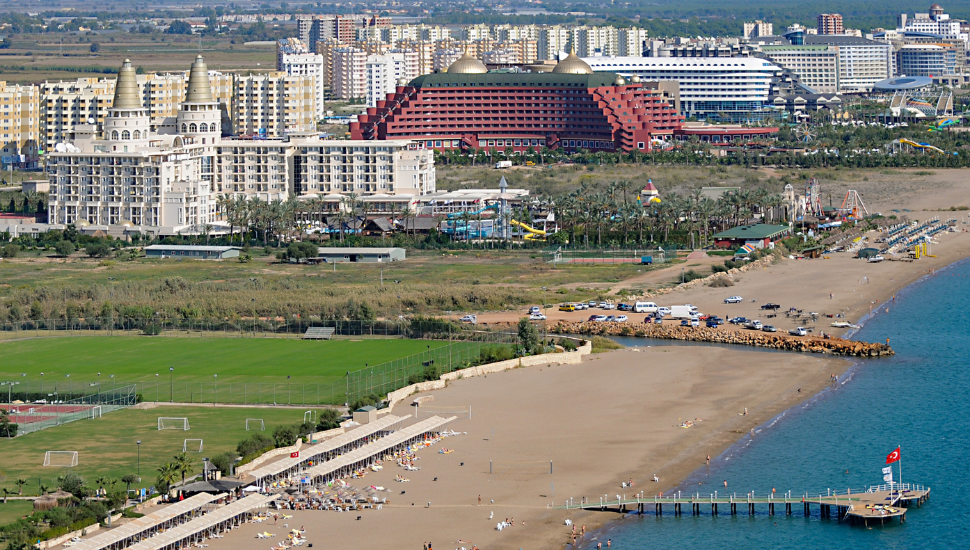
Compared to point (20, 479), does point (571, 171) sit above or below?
above

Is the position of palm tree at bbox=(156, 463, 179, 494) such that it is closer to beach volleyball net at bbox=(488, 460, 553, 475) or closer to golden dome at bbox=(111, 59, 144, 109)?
beach volleyball net at bbox=(488, 460, 553, 475)

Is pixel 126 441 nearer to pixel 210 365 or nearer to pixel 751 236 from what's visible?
pixel 210 365

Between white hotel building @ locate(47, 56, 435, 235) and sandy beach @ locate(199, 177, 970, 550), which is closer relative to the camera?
sandy beach @ locate(199, 177, 970, 550)

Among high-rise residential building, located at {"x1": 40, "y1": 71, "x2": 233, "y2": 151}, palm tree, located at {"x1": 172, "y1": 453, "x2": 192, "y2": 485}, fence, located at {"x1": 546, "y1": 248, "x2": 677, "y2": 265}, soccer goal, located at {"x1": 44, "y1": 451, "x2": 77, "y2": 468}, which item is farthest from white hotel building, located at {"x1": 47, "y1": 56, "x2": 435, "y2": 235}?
palm tree, located at {"x1": 172, "y1": 453, "x2": 192, "y2": 485}

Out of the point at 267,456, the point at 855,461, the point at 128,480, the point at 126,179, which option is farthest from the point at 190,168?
the point at 855,461

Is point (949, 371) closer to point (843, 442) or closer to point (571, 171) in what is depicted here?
point (843, 442)

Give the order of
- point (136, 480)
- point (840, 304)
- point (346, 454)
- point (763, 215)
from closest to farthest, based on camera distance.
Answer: point (136, 480) < point (346, 454) < point (840, 304) < point (763, 215)

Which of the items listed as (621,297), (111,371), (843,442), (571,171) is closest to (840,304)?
(621,297)
